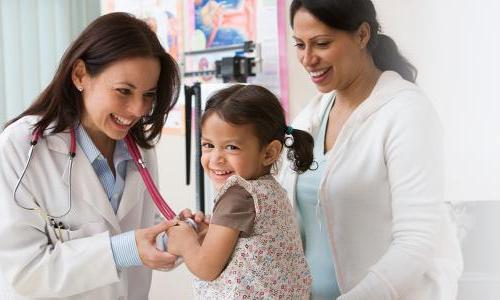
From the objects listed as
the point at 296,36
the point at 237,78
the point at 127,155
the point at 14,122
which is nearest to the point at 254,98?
the point at 296,36

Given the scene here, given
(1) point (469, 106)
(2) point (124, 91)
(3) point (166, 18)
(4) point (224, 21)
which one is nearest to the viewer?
(1) point (469, 106)

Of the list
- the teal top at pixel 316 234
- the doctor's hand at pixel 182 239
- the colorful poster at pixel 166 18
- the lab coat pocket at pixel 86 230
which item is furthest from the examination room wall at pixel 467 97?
the colorful poster at pixel 166 18

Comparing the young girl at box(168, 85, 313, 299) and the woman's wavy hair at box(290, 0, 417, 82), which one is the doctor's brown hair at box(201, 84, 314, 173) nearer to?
the young girl at box(168, 85, 313, 299)

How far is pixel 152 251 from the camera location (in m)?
1.23

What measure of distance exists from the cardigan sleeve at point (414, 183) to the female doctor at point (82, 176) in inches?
16.6

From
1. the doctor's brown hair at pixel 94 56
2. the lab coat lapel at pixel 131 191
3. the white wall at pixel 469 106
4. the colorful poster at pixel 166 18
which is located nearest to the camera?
the white wall at pixel 469 106

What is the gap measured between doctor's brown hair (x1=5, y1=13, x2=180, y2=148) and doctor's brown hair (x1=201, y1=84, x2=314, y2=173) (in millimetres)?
202

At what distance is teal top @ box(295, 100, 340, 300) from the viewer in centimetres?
129

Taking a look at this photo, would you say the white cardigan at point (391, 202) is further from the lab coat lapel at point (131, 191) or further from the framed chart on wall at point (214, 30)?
the lab coat lapel at point (131, 191)

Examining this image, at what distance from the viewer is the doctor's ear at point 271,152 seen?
1.19 metres

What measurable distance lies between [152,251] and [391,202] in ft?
1.46

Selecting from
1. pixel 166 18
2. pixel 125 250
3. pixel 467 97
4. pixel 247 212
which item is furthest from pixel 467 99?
pixel 166 18

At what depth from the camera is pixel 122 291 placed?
1.37 m

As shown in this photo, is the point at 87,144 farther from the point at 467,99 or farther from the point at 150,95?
the point at 467,99
